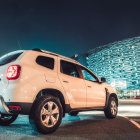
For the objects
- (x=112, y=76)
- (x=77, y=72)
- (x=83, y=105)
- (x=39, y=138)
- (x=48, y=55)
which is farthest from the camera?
(x=112, y=76)

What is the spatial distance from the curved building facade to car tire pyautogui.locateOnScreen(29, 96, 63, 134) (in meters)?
78.4

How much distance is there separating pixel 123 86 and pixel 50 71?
87.6 meters

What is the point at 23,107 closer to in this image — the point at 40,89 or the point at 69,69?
the point at 40,89

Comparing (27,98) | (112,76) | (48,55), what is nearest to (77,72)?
(48,55)

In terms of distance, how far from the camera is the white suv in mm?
3912

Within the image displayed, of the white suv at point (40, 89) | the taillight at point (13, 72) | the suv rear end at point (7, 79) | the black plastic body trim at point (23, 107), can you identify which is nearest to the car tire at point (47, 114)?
the white suv at point (40, 89)

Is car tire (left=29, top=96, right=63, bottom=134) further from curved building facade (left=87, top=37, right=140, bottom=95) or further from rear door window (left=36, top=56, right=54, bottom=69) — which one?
curved building facade (left=87, top=37, right=140, bottom=95)

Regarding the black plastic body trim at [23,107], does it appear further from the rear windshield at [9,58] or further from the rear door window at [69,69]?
the rear door window at [69,69]

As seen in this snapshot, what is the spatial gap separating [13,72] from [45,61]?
89 centimetres

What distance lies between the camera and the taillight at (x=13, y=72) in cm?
397

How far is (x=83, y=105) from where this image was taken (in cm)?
535

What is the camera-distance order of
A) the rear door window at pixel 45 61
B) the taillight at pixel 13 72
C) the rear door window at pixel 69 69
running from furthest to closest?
the rear door window at pixel 69 69 < the rear door window at pixel 45 61 < the taillight at pixel 13 72

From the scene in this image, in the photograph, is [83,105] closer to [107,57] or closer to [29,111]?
[29,111]

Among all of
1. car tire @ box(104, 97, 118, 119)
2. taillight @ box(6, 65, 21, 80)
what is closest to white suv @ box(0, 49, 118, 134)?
taillight @ box(6, 65, 21, 80)
